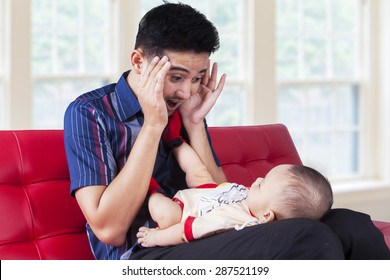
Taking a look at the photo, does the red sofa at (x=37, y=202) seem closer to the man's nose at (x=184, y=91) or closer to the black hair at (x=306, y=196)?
the man's nose at (x=184, y=91)

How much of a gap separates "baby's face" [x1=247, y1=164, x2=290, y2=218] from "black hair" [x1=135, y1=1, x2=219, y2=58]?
0.46 m

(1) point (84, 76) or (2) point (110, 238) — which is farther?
(1) point (84, 76)

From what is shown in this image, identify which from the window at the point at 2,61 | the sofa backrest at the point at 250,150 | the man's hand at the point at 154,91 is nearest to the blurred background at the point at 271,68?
the window at the point at 2,61

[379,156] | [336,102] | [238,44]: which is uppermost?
[238,44]

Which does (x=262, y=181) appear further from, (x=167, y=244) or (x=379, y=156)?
(x=379, y=156)

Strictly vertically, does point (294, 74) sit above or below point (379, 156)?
above

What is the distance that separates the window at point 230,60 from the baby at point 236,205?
9.55ft

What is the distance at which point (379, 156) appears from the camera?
19.3 ft

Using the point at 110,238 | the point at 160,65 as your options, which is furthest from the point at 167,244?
the point at 160,65

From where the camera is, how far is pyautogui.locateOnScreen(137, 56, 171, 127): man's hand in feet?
6.76

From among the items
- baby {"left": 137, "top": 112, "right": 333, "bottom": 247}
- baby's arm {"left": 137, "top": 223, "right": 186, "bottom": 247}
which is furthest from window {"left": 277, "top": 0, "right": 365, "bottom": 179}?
baby's arm {"left": 137, "top": 223, "right": 186, "bottom": 247}

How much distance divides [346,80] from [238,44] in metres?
1.15

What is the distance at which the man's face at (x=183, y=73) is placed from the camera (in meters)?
2.11
